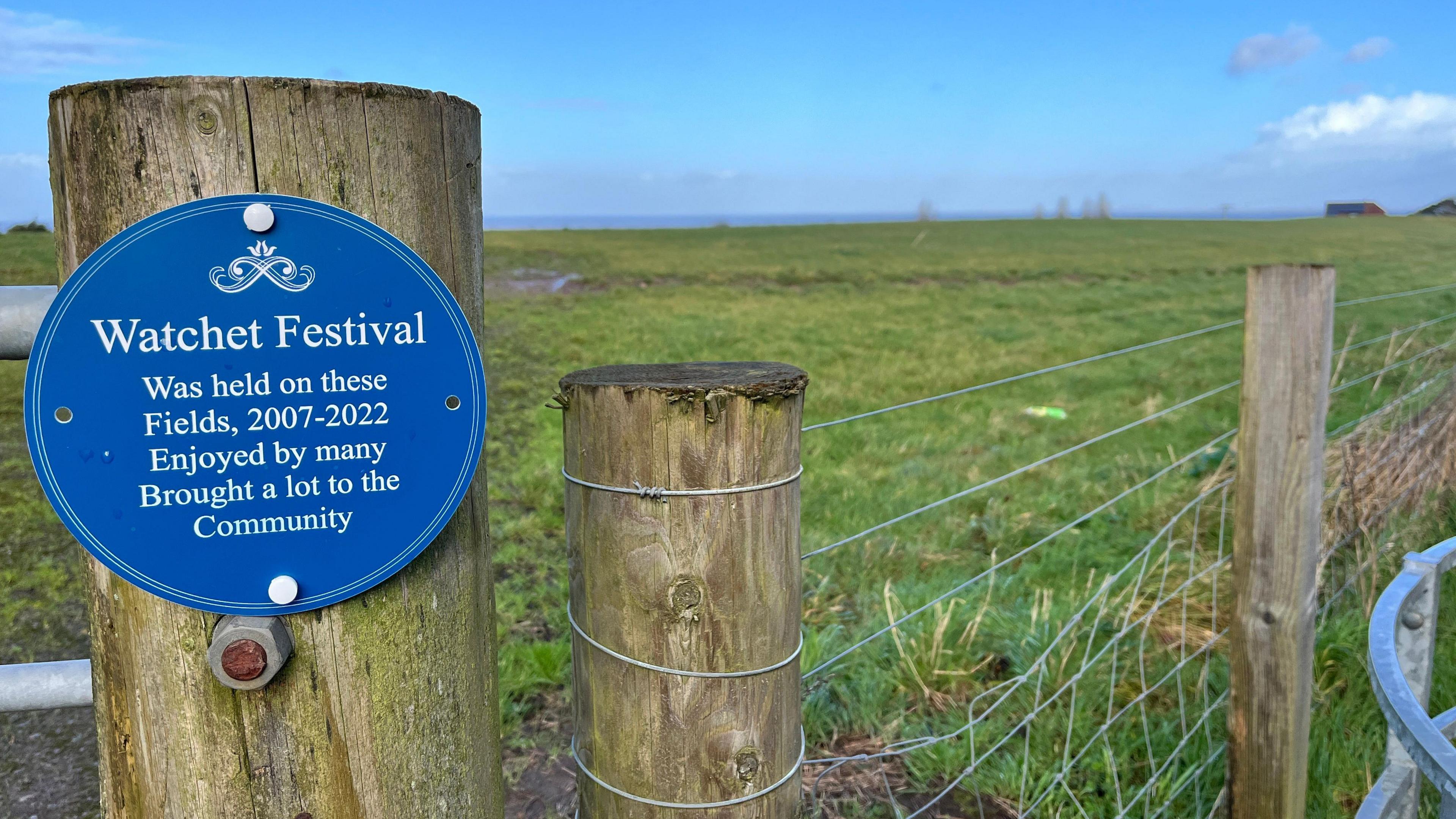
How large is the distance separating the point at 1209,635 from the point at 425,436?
296cm

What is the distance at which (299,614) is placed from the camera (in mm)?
1192

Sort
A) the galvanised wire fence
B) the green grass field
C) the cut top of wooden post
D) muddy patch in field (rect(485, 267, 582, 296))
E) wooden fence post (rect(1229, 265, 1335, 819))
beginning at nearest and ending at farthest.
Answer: the cut top of wooden post → wooden fence post (rect(1229, 265, 1335, 819)) → the galvanised wire fence → the green grass field → muddy patch in field (rect(485, 267, 582, 296))

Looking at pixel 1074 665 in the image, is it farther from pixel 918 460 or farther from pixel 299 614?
pixel 918 460

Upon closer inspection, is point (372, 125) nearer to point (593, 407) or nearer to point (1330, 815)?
point (593, 407)

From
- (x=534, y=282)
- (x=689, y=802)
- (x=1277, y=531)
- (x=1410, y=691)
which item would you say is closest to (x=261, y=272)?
(x=689, y=802)

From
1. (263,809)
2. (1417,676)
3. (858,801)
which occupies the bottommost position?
(858,801)

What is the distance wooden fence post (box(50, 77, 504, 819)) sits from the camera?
3.66 feet

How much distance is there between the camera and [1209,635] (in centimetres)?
324

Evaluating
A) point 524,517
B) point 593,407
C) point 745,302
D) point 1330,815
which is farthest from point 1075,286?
point 593,407

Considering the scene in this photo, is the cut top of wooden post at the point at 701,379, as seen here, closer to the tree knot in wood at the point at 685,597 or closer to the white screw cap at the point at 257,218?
the tree knot in wood at the point at 685,597

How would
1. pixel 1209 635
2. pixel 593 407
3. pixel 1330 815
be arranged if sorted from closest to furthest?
pixel 593 407
pixel 1330 815
pixel 1209 635

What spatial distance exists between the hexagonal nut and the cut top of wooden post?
49cm

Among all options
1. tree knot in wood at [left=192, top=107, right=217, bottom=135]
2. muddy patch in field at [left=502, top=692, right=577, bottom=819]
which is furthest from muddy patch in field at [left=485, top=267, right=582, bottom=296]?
tree knot in wood at [left=192, top=107, right=217, bottom=135]

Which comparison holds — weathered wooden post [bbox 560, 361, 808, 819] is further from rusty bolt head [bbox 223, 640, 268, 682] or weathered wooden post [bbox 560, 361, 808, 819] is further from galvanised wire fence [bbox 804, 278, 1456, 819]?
galvanised wire fence [bbox 804, 278, 1456, 819]
